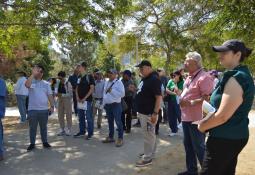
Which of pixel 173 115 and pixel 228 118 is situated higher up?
pixel 228 118

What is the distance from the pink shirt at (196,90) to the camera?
6.08 meters

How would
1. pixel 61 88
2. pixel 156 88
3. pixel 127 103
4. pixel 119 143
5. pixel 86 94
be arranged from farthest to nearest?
pixel 127 103 → pixel 61 88 → pixel 86 94 → pixel 119 143 → pixel 156 88

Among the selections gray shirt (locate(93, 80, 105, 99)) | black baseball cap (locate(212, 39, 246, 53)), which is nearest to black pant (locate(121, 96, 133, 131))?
gray shirt (locate(93, 80, 105, 99))

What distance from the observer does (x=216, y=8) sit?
6.46 m

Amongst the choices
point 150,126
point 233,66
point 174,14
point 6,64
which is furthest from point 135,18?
point 233,66

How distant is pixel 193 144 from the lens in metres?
6.16

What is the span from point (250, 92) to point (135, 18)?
73.7 ft

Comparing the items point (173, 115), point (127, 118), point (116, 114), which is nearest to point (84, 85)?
point (116, 114)

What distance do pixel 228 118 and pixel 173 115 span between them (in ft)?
23.6

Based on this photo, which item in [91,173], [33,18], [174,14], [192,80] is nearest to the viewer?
[192,80]

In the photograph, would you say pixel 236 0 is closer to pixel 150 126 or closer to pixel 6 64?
pixel 150 126

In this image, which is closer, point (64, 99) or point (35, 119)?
point (35, 119)

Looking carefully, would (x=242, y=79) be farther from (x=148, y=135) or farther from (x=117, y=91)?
(x=117, y=91)

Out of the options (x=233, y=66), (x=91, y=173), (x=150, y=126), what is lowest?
(x=91, y=173)
